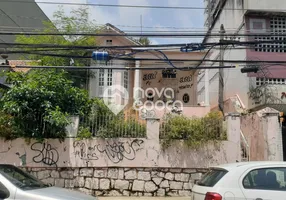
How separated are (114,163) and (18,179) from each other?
15.8 feet

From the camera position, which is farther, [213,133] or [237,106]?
[237,106]

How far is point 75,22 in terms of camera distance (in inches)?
765

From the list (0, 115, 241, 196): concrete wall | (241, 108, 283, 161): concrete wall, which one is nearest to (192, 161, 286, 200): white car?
(0, 115, 241, 196): concrete wall

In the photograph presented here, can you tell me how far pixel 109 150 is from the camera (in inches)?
399

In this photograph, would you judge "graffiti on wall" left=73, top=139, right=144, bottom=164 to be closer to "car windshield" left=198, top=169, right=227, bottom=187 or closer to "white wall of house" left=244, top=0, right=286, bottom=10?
"car windshield" left=198, top=169, right=227, bottom=187

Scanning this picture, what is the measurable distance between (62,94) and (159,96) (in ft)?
34.9

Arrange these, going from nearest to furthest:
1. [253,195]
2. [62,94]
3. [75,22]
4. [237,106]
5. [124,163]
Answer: [253,195]
[124,163]
[62,94]
[237,106]
[75,22]

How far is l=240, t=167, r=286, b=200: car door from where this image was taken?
4.75m

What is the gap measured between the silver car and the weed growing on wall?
17.1 ft

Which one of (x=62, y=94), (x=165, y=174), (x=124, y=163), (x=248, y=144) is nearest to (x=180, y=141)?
(x=165, y=174)

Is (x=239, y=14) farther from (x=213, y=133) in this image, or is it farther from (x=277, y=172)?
(x=277, y=172)

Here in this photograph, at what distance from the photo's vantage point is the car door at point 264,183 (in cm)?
475

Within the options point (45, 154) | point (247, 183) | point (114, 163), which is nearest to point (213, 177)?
point (247, 183)


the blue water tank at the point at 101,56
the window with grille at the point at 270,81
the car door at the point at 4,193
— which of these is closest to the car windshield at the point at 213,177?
the car door at the point at 4,193
